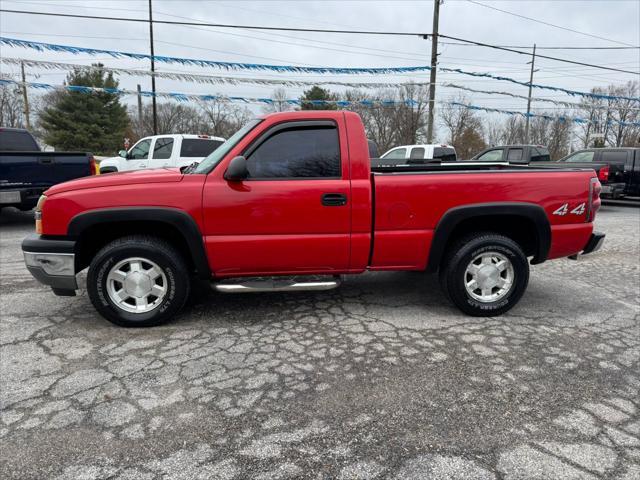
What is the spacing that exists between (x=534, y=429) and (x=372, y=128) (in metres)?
45.9

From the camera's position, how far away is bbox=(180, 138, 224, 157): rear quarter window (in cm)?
1242

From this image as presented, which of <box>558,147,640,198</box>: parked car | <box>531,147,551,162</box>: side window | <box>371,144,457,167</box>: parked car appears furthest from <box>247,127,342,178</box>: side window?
<box>531,147,551,162</box>: side window

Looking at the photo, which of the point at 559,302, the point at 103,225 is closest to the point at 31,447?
the point at 103,225

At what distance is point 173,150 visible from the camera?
12.4 metres

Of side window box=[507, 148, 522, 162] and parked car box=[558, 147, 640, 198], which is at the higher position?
side window box=[507, 148, 522, 162]

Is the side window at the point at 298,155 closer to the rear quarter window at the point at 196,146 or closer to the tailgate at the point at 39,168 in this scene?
the tailgate at the point at 39,168

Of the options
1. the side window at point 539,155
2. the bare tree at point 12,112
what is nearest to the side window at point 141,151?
the side window at point 539,155

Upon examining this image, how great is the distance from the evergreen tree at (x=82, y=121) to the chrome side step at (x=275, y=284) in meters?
46.2

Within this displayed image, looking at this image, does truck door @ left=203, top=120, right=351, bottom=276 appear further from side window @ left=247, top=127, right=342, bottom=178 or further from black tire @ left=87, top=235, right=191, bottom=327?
black tire @ left=87, top=235, right=191, bottom=327

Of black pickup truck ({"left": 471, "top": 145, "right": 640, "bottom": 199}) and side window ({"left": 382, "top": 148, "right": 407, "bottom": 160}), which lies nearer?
black pickup truck ({"left": 471, "top": 145, "right": 640, "bottom": 199})

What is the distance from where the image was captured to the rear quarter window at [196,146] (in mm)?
12422

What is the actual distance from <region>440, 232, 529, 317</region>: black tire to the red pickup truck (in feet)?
0.03

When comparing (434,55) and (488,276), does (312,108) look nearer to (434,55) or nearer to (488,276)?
(434,55)

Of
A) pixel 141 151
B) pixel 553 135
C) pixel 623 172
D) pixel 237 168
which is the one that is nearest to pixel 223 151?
pixel 237 168
